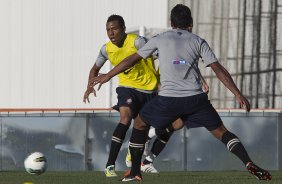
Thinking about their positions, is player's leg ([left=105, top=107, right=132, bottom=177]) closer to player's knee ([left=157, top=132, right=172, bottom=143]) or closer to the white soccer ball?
player's knee ([left=157, top=132, right=172, bottom=143])

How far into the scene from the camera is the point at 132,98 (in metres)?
13.4

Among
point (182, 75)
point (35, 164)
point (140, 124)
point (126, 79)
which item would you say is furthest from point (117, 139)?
point (182, 75)

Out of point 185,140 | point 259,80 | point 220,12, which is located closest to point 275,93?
point 259,80

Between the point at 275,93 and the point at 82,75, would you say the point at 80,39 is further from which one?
the point at 275,93

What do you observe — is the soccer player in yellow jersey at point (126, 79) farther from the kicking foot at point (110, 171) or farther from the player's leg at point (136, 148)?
the player's leg at point (136, 148)

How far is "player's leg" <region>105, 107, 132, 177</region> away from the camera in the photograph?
1316 centimetres

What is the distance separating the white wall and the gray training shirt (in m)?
19.0

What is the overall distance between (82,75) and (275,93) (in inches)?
259

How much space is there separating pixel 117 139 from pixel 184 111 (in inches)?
89.0

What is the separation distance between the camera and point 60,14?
30.3 m

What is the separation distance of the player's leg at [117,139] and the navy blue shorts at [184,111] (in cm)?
196

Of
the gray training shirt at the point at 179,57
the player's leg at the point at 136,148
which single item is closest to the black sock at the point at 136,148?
the player's leg at the point at 136,148

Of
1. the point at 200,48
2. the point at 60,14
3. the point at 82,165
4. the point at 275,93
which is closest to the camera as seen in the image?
the point at 200,48

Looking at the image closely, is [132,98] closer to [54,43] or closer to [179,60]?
[179,60]
